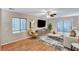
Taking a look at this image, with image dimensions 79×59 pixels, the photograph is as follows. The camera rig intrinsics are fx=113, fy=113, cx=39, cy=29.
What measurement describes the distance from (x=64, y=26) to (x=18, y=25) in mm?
921

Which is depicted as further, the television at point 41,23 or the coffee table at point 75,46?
the television at point 41,23

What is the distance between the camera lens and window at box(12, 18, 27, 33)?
7.25ft

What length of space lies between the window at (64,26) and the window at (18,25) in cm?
69

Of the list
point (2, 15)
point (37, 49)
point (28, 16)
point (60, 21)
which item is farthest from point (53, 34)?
point (2, 15)

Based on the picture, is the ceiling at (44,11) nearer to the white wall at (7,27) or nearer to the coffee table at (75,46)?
the white wall at (7,27)

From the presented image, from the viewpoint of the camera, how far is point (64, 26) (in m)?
2.27

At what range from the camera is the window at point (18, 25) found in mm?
2208

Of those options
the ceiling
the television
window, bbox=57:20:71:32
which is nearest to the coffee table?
window, bbox=57:20:71:32

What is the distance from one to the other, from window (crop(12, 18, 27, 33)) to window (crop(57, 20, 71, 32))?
690mm

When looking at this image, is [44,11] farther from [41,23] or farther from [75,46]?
[75,46]

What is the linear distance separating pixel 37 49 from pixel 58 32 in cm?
54

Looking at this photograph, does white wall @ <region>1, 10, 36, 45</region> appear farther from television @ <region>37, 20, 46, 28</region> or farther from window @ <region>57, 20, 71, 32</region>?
window @ <region>57, 20, 71, 32</region>

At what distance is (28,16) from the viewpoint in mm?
2252

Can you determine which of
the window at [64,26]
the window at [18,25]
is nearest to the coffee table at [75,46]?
the window at [64,26]
